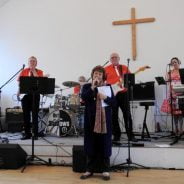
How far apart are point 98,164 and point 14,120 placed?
364 cm

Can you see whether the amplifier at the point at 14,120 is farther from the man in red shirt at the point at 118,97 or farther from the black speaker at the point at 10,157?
the man in red shirt at the point at 118,97

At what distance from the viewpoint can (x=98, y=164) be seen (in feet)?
13.2

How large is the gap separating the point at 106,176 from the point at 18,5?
5846mm

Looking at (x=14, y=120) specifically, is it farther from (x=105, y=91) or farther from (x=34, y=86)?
(x=105, y=91)

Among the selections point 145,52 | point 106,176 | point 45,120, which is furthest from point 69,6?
point 106,176

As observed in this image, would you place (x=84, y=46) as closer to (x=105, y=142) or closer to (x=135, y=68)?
(x=135, y=68)

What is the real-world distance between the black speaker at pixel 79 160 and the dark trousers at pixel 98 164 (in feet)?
0.88

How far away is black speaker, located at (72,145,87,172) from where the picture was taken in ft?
14.0

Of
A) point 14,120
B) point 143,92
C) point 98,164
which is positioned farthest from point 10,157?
point 143,92

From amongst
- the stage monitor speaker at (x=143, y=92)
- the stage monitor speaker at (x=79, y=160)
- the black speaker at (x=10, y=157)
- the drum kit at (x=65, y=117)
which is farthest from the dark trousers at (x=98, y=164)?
the stage monitor speaker at (x=143, y=92)

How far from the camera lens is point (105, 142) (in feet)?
12.5

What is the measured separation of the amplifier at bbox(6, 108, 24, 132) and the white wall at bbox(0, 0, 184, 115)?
0.83m

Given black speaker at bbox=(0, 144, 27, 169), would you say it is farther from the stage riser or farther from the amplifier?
the amplifier

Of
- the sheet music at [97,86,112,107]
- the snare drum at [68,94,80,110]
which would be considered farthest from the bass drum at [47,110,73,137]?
the sheet music at [97,86,112,107]
